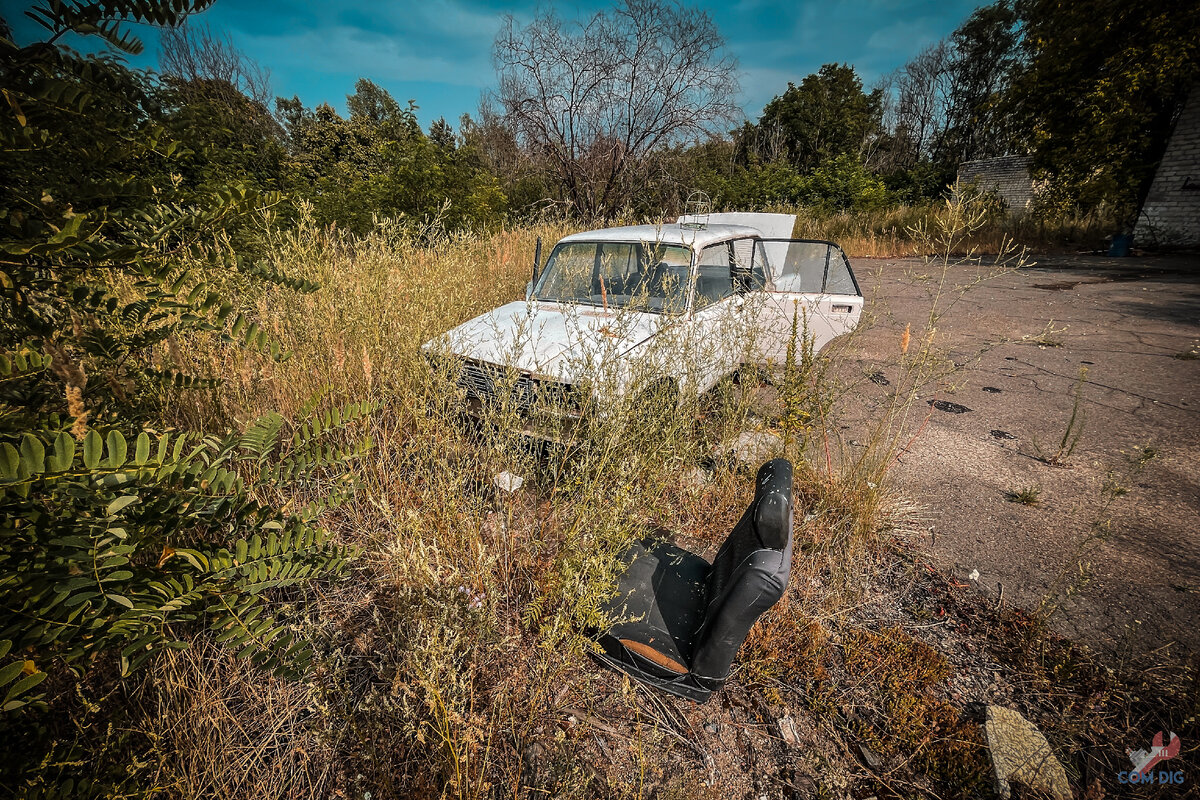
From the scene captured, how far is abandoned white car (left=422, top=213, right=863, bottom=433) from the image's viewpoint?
2.26 metres

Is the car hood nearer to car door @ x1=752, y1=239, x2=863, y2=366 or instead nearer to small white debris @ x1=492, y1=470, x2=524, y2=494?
small white debris @ x1=492, y1=470, x2=524, y2=494

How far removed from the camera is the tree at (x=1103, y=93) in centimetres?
1012

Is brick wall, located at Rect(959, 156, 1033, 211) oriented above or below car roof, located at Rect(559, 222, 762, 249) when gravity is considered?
above

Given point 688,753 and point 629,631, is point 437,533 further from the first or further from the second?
point 688,753

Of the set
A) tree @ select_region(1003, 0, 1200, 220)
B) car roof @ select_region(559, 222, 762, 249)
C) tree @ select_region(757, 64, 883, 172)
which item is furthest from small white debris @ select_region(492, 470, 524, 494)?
tree @ select_region(757, 64, 883, 172)

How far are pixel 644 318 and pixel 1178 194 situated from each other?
17253 mm

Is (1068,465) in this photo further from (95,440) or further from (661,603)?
(95,440)

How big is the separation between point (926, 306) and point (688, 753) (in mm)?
8256

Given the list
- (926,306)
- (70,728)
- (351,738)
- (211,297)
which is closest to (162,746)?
(70,728)

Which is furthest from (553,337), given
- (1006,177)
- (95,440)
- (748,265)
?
(1006,177)

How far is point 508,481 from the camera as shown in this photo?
6.47 feet

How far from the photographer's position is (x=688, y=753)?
62.0 inches

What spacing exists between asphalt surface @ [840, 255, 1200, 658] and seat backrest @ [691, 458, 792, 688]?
48.3 inches

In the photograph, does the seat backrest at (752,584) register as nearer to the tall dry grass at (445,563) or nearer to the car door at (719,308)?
the tall dry grass at (445,563)
